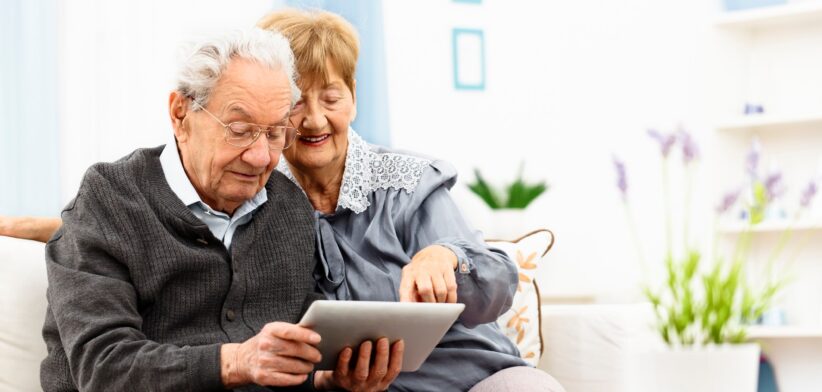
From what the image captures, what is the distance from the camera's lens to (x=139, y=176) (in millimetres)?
1727

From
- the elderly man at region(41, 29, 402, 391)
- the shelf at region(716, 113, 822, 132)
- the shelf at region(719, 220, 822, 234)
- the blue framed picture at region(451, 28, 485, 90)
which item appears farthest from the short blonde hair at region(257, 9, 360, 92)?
the shelf at region(716, 113, 822, 132)

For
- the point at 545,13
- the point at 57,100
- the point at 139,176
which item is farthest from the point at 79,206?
the point at 545,13

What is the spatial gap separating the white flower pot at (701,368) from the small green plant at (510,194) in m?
2.31

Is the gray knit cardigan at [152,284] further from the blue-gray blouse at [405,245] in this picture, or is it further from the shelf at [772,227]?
the shelf at [772,227]

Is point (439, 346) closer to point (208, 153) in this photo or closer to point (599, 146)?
point (208, 153)

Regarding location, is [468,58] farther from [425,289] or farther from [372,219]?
[425,289]

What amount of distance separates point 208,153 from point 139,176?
0.13 meters

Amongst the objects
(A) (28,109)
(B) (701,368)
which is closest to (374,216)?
(B) (701,368)

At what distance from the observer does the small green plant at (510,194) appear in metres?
4.19

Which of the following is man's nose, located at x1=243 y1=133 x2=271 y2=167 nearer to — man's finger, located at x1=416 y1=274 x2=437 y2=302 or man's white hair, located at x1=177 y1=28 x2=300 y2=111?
man's white hair, located at x1=177 y1=28 x2=300 y2=111

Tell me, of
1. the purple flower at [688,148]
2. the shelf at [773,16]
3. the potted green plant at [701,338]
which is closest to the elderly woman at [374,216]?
the potted green plant at [701,338]

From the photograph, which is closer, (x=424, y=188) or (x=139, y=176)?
(x=139, y=176)

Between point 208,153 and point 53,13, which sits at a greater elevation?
Answer: point 53,13

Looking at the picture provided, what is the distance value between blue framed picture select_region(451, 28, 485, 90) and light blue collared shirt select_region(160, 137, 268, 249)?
2.82 metres
